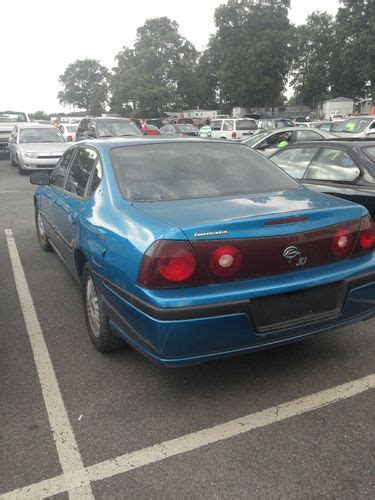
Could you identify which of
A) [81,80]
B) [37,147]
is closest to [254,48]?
[37,147]

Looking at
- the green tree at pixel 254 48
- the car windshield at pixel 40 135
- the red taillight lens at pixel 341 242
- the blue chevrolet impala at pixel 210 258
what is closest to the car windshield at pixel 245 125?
the car windshield at pixel 40 135

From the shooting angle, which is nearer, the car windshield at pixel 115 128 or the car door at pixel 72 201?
the car door at pixel 72 201

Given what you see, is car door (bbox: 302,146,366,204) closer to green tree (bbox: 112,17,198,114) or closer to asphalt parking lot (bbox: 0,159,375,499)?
asphalt parking lot (bbox: 0,159,375,499)

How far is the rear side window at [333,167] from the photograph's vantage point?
5398 mm

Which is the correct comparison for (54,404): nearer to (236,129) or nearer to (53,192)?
(53,192)

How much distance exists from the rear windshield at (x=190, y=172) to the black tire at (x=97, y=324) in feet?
2.38

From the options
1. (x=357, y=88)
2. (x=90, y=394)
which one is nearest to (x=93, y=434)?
(x=90, y=394)

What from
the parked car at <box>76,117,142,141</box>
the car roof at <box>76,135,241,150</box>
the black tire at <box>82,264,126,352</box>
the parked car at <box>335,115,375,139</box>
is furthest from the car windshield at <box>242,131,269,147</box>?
the black tire at <box>82,264,126,352</box>

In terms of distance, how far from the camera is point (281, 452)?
2387mm

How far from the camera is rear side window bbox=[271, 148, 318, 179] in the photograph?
603 centimetres

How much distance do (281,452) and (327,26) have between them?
67.8 metres

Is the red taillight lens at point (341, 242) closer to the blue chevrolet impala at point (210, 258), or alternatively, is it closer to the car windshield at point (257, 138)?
the blue chevrolet impala at point (210, 258)

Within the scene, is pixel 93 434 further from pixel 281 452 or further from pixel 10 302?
pixel 10 302

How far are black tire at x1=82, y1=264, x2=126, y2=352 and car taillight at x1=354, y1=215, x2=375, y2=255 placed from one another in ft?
5.54
